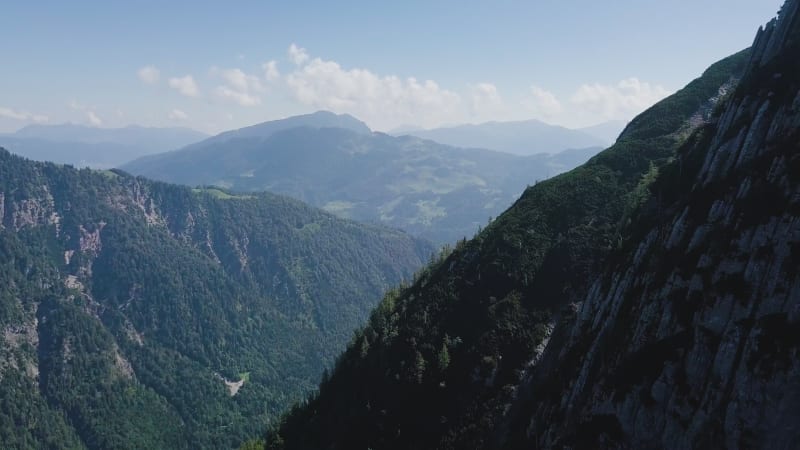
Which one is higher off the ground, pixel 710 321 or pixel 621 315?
pixel 710 321

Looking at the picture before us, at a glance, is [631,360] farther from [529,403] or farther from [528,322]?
[528,322]

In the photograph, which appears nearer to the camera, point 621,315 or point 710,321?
point 710,321

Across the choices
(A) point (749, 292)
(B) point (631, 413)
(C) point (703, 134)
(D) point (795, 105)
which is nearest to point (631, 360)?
(B) point (631, 413)

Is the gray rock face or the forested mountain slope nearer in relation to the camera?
the gray rock face

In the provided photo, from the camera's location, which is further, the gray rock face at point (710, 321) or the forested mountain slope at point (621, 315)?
the forested mountain slope at point (621, 315)
